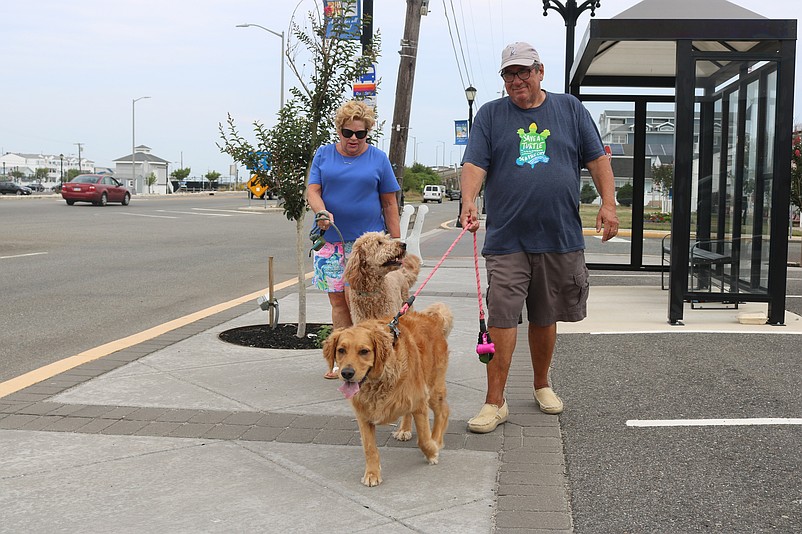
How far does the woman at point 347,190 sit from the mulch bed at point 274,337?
130 centimetres

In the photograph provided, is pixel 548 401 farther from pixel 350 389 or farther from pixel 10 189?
pixel 10 189

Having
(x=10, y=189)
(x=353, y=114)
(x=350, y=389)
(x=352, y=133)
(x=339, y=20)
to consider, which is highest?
(x=339, y=20)

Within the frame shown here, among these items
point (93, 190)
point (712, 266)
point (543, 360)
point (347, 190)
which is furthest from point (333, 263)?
point (93, 190)

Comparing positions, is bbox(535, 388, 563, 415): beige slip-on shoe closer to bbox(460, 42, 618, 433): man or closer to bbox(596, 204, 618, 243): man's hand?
bbox(460, 42, 618, 433): man

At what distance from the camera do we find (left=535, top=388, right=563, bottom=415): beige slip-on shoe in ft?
17.3

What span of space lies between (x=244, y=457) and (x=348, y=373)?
0.98 metres

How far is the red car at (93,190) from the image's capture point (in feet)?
132

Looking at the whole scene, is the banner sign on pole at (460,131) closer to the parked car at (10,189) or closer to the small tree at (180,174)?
the parked car at (10,189)

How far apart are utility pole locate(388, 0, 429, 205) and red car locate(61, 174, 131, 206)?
1244 inches

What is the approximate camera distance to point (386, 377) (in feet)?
12.8

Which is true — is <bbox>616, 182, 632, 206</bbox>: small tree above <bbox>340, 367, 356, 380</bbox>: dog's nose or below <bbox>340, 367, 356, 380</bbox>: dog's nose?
above

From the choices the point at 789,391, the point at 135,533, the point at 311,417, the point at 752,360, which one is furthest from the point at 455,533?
the point at 752,360

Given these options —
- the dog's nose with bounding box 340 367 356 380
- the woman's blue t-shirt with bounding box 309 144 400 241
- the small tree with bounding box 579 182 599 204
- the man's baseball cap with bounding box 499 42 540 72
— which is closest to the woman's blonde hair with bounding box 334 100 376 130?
the woman's blue t-shirt with bounding box 309 144 400 241

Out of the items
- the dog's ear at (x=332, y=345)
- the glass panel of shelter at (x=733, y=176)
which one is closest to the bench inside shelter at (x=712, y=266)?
the glass panel of shelter at (x=733, y=176)
